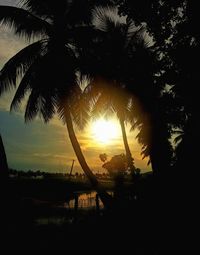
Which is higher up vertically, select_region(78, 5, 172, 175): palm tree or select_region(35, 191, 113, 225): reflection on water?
select_region(78, 5, 172, 175): palm tree

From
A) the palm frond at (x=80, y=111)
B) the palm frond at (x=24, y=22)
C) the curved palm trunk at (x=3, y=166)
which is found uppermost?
the palm frond at (x=24, y=22)

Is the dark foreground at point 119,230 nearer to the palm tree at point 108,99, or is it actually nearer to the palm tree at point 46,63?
the palm tree at point 46,63

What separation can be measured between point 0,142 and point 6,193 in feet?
4.15

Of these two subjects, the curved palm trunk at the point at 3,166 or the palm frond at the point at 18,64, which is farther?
the palm frond at the point at 18,64

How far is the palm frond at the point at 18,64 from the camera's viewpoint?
16281 mm

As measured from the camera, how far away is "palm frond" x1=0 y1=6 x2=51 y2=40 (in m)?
16.4

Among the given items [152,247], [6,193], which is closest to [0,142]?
[6,193]

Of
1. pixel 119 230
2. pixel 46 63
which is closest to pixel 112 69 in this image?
pixel 46 63

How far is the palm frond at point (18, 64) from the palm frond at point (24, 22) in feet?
2.05

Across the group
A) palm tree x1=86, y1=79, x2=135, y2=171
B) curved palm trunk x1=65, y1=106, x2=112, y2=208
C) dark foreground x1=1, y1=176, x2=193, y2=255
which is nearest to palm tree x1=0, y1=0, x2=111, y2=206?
curved palm trunk x1=65, y1=106, x2=112, y2=208

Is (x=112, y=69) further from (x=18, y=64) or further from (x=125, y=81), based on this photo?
(x=18, y=64)

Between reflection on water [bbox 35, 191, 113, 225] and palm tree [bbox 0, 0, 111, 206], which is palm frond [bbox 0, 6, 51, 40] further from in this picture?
reflection on water [bbox 35, 191, 113, 225]

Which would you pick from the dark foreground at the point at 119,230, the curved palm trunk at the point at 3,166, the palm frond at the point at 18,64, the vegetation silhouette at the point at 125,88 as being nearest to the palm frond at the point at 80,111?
the vegetation silhouette at the point at 125,88

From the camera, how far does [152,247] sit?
827 cm
